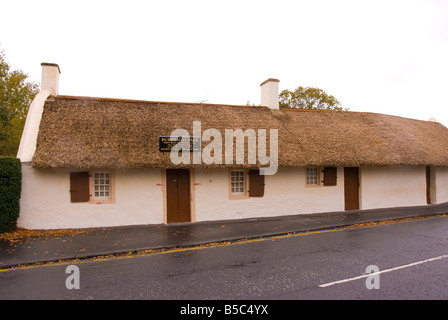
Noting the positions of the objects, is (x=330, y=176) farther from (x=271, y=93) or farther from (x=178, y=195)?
(x=178, y=195)

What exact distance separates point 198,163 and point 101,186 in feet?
12.2

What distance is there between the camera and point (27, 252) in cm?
744

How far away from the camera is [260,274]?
5.86m

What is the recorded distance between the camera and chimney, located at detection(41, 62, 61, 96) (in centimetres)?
1217

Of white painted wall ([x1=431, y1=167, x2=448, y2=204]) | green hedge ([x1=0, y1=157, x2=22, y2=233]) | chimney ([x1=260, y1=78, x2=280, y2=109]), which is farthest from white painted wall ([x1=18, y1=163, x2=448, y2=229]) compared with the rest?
chimney ([x1=260, y1=78, x2=280, y2=109])

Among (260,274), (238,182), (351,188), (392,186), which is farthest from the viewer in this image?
(392,186)

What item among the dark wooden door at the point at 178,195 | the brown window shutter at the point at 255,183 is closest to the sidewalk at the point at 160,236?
the dark wooden door at the point at 178,195

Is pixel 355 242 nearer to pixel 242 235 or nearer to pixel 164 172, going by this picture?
pixel 242 235

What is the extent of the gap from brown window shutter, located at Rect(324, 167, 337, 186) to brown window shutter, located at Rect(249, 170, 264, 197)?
3.38m

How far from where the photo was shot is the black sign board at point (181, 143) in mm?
11047

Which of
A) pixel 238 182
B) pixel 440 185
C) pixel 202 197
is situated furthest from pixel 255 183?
pixel 440 185

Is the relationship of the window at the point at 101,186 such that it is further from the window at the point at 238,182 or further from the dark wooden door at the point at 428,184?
the dark wooden door at the point at 428,184

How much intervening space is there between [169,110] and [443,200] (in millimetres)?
16857
